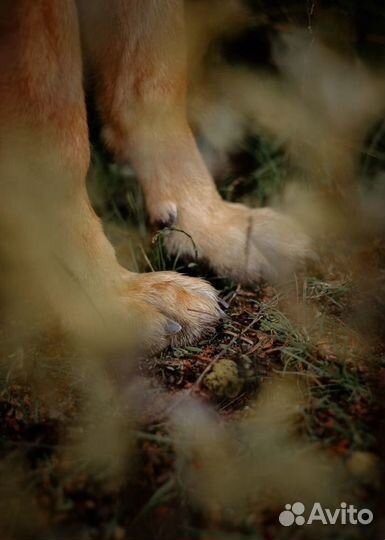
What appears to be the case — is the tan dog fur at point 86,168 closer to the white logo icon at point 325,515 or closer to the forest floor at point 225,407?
the forest floor at point 225,407

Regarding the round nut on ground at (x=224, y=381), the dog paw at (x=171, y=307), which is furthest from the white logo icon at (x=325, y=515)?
the dog paw at (x=171, y=307)

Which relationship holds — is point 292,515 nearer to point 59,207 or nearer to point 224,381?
point 224,381

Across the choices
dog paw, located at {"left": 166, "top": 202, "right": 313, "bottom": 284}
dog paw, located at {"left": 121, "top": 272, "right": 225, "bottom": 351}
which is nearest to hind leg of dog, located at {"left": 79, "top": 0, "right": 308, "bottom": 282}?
dog paw, located at {"left": 166, "top": 202, "right": 313, "bottom": 284}

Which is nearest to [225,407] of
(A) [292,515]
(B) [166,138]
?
(A) [292,515]

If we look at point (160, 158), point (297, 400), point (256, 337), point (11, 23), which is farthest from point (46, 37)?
point (297, 400)

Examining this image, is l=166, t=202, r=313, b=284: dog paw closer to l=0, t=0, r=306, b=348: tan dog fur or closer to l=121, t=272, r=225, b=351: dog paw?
l=0, t=0, r=306, b=348: tan dog fur
